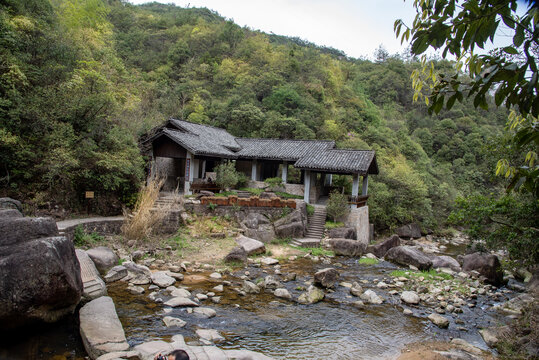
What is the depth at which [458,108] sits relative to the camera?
41.2 m

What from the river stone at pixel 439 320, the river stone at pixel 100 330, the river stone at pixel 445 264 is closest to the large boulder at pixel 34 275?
the river stone at pixel 100 330

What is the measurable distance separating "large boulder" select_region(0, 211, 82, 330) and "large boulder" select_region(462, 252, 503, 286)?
13288 mm

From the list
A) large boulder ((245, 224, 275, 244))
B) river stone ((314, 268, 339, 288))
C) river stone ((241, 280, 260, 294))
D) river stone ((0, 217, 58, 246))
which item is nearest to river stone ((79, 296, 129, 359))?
river stone ((0, 217, 58, 246))

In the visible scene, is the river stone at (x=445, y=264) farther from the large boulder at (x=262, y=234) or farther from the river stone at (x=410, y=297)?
the large boulder at (x=262, y=234)

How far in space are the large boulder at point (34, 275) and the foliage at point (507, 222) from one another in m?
10.1

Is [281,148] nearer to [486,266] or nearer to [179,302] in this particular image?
[486,266]

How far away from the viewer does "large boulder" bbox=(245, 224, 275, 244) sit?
14469mm

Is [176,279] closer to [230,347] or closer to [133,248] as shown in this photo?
[133,248]

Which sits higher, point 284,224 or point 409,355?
point 284,224

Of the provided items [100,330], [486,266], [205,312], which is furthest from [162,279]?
[486,266]

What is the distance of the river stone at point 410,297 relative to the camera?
29.9ft

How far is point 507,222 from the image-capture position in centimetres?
877

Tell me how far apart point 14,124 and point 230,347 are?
11002mm

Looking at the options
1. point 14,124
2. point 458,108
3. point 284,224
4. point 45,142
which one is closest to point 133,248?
point 45,142
